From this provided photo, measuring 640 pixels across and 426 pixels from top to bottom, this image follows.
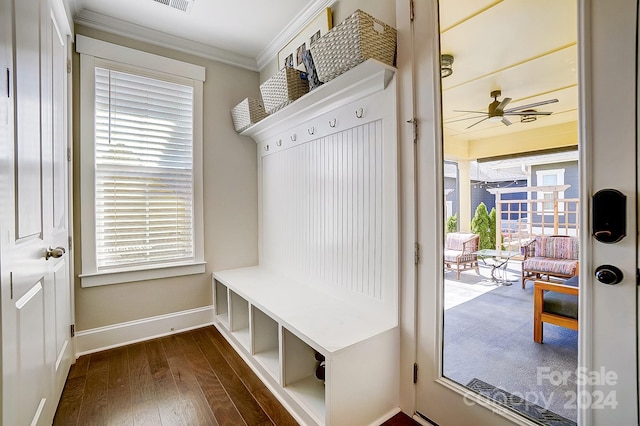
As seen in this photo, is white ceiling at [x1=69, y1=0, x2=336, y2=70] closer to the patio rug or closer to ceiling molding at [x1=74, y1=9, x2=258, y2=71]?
ceiling molding at [x1=74, y1=9, x2=258, y2=71]

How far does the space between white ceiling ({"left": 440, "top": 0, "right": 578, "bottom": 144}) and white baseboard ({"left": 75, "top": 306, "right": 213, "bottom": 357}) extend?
271 centimetres

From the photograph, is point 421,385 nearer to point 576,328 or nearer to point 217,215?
point 576,328

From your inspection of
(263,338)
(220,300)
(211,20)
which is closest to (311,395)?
(263,338)

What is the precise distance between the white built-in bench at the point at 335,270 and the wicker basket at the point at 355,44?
6 cm

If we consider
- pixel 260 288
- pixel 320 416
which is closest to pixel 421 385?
pixel 320 416

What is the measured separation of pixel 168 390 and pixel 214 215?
59.5 inches

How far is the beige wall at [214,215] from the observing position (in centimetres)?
246

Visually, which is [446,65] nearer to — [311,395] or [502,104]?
[502,104]

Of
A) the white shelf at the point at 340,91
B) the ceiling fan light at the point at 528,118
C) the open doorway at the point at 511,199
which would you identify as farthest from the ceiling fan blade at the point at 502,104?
the white shelf at the point at 340,91

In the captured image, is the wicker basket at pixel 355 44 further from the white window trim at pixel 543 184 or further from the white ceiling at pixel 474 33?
the white window trim at pixel 543 184

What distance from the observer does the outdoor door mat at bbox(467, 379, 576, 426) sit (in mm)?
1164

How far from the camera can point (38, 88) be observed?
135 centimetres

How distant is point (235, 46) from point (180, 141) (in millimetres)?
1060

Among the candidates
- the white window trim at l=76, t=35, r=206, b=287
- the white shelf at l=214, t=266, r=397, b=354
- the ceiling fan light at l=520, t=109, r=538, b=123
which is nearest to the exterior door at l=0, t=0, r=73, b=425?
the white window trim at l=76, t=35, r=206, b=287
